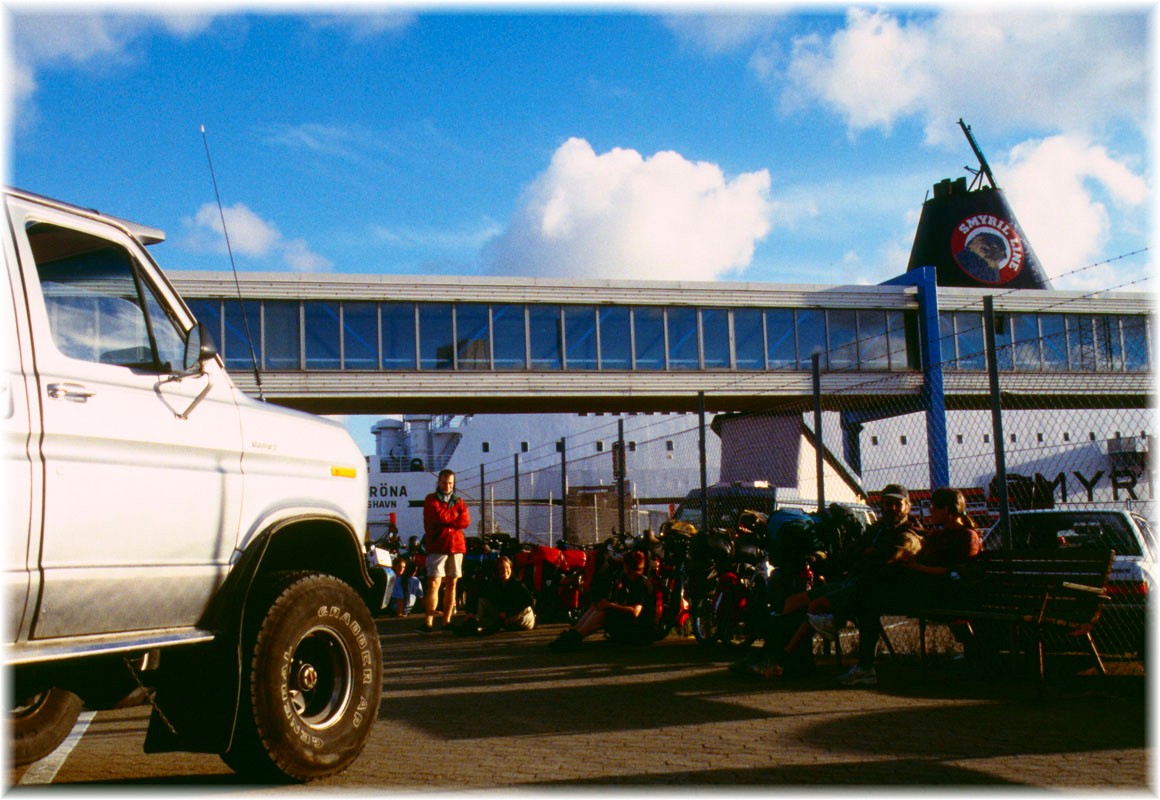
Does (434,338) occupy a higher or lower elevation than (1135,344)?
higher

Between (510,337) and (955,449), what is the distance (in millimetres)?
19368

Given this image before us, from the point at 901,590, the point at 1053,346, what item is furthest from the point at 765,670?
the point at 1053,346

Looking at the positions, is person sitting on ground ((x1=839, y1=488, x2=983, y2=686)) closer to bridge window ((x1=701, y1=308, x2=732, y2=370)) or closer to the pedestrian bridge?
the pedestrian bridge

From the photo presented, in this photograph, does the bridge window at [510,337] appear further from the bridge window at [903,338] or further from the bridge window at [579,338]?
the bridge window at [903,338]

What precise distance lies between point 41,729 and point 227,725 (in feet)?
4.82

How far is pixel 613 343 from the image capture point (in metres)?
35.8

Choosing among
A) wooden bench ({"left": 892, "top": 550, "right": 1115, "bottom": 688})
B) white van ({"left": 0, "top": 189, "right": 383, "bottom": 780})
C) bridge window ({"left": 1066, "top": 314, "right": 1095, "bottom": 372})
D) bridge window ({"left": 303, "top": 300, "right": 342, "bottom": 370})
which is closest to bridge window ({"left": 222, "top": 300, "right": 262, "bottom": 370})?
bridge window ({"left": 303, "top": 300, "right": 342, "bottom": 370})

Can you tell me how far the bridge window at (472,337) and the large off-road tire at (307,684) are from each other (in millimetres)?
29141

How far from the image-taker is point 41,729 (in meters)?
5.61

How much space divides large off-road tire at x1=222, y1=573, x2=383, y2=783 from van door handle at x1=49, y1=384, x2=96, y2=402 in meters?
1.32

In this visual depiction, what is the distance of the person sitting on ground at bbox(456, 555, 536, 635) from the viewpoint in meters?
14.1

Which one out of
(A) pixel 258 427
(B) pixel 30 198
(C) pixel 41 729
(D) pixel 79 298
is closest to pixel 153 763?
(C) pixel 41 729

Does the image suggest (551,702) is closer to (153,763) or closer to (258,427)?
(153,763)

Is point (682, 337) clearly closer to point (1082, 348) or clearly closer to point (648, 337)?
point (648, 337)
